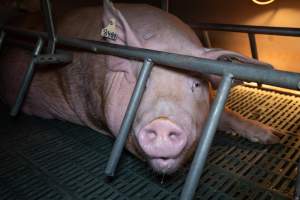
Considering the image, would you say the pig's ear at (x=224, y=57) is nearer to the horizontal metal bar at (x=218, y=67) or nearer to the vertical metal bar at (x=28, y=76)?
the horizontal metal bar at (x=218, y=67)

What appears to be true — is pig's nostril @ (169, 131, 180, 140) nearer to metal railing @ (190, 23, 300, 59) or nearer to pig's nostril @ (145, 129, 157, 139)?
pig's nostril @ (145, 129, 157, 139)

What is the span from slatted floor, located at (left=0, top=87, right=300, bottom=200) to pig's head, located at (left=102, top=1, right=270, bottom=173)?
18cm

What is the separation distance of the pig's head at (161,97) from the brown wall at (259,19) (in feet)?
4.81

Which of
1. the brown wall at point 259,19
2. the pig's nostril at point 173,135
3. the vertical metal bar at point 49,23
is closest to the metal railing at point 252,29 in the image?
the brown wall at point 259,19

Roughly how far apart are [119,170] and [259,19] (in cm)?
215

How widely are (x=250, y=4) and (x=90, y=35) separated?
1731 mm

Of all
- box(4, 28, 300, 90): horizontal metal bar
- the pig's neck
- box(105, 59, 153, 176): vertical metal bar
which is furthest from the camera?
the pig's neck

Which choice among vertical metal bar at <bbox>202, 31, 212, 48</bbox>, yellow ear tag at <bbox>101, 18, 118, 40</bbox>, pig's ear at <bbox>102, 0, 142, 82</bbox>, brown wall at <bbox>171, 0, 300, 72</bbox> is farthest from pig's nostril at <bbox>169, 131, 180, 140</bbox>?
brown wall at <bbox>171, 0, 300, 72</bbox>

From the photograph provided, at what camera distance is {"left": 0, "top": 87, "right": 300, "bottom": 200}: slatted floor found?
66.3 inches

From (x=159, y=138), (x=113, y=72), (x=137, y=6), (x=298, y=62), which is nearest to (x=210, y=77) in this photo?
(x=159, y=138)

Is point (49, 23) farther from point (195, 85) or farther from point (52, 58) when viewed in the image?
point (195, 85)

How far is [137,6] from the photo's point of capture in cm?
237

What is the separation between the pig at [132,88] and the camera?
1.49 metres

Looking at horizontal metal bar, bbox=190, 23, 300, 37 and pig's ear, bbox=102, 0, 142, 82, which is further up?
horizontal metal bar, bbox=190, 23, 300, 37
